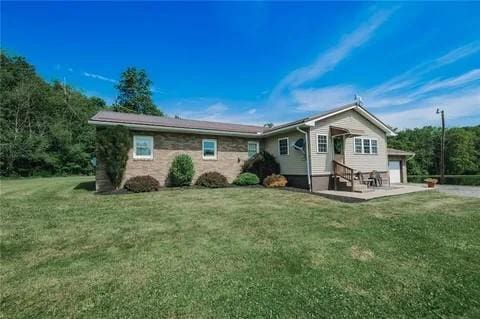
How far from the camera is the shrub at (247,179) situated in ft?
47.0

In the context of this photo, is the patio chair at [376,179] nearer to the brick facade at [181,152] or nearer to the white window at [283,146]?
the white window at [283,146]

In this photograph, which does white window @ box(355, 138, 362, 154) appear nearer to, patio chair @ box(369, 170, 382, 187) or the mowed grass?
patio chair @ box(369, 170, 382, 187)

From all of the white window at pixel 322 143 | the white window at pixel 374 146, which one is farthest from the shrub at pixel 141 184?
the white window at pixel 374 146

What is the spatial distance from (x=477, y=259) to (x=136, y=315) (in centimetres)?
564


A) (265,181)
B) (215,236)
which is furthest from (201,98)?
(215,236)

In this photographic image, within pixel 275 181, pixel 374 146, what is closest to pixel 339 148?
pixel 374 146

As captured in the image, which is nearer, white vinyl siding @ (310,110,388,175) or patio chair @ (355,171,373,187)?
white vinyl siding @ (310,110,388,175)

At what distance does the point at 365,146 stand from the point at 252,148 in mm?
7457

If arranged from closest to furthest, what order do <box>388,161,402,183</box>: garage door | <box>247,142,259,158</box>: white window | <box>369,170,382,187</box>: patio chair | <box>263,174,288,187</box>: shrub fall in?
<box>263,174,288,187</box>: shrub
<box>369,170,382,187</box>: patio chair
<box>247,142,259,158</box>: white window
<box>388,161,402,183</box>: garage door

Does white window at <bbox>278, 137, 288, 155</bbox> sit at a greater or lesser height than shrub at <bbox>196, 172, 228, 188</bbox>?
greater

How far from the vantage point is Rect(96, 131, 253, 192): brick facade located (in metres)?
12.3

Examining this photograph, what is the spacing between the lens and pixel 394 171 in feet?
66.0

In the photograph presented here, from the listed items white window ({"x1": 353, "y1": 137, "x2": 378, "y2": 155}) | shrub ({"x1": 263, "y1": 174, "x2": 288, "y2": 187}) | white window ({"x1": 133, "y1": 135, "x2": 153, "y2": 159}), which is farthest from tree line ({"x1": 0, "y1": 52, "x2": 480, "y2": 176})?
shrub ({"x1": 263, "y1": 174, "x2": 288, "y2": 187})

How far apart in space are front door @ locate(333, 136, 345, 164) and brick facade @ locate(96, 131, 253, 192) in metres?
5.44
